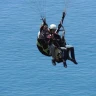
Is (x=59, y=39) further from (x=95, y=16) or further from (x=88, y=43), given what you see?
(x=95, y=16)

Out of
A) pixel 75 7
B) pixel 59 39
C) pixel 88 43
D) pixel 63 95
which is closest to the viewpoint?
pixel 59 39

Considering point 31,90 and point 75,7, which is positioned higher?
point 75,7

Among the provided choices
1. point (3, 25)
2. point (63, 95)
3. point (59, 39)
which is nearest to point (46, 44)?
point (59, 39)

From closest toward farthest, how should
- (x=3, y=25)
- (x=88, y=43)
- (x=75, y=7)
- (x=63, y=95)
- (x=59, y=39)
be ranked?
(x=59, y=39) → (x=63, y=95) → (x=88, y=43) → (x=3, y=25) → (x=75, y=7)

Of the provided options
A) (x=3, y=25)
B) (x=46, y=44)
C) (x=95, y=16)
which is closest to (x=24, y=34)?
(x=3, y=25)

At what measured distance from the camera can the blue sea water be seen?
2744cm

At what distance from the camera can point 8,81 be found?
2794 cm

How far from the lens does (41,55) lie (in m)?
30.0

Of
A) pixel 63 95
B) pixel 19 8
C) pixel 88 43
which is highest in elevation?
pixel 19 8

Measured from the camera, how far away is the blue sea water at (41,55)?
2744cm

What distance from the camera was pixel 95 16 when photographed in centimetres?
3353

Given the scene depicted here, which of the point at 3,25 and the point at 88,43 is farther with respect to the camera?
the point at 3,25

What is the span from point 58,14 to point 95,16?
1.77 meters

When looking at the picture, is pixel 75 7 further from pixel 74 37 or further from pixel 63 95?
pixel 63 95
